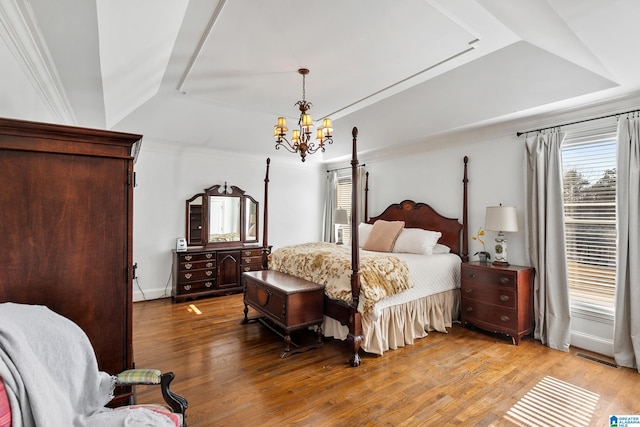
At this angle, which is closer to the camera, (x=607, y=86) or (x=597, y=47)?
(x=597, y=47)

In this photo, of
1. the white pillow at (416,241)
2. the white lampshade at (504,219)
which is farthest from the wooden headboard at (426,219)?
the white lampshade at (504,219)

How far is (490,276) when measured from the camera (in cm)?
349

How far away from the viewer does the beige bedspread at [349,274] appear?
2.94 metres

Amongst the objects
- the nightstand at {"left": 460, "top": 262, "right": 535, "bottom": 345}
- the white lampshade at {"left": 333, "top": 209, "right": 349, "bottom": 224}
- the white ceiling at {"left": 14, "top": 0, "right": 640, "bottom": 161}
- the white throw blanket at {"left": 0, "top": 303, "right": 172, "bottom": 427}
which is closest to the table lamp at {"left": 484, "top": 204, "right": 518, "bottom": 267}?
the nightstand at {"left": 460, "top": 262, "right": 535, "bottom": 345}

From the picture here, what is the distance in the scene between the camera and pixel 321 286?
3203mm

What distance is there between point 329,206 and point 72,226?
546 centimetres

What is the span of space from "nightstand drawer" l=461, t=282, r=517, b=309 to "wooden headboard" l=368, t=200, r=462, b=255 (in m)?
0.69

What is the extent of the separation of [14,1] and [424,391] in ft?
11.2

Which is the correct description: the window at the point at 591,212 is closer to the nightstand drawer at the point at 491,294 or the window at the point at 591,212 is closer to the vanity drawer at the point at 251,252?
the nightstand drawer at the point at 491,294

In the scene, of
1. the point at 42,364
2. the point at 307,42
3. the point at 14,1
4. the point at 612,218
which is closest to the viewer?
the point at 42,364

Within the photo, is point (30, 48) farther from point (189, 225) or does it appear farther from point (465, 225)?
point (465, 225)

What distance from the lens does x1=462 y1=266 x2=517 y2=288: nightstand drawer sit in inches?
130

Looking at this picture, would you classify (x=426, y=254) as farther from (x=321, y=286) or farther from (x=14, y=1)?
(x=14, y=1)

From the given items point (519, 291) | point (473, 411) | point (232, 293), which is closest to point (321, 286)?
point (473, 411)
